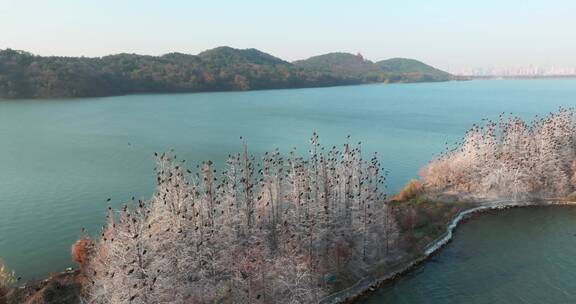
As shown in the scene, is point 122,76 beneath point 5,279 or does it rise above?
above

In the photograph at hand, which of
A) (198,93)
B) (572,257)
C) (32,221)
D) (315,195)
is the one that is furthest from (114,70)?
(572,257)

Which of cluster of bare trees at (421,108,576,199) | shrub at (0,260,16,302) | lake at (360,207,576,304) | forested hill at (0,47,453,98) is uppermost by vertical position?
forested hill at (0,47,453,98)

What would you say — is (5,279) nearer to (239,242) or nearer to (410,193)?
(239,242)

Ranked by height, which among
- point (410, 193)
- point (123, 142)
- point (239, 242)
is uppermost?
point (123, 142)

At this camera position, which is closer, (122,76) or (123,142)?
(123,142)

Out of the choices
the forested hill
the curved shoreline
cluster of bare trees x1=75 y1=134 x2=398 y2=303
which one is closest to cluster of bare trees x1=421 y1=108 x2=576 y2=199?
the curved shoreline

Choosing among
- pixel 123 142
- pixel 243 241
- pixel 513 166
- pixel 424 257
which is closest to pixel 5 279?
pixel 243 241

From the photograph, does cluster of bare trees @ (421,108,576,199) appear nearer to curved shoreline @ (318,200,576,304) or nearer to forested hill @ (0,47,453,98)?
curved shoreline @ (318,200,576,304)
